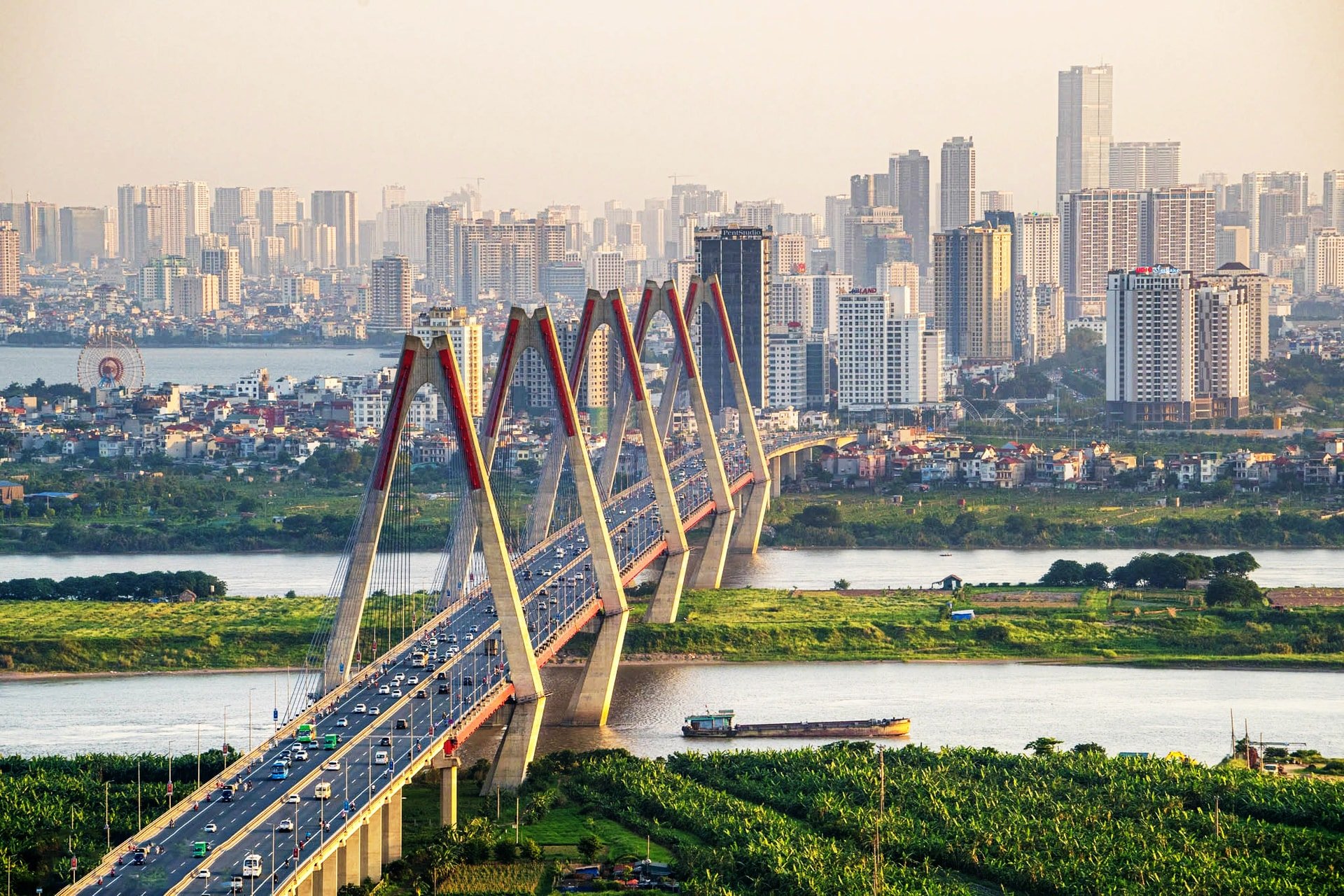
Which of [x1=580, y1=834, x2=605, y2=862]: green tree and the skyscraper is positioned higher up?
the skyscraper

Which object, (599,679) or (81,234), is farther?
(81,234)

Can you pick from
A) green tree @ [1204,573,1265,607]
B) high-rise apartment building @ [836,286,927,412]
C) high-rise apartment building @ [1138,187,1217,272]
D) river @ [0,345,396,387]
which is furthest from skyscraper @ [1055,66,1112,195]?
green tree @ [1204,573,1265,607]

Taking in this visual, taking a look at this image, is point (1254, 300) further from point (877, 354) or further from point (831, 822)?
point (831, 822)

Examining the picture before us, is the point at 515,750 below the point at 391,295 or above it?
below

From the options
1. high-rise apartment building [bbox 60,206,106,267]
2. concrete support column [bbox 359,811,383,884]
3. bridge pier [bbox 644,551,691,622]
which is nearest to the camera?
concrete support column [bbox 359,811,383,884]

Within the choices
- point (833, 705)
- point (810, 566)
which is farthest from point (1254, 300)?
point (833, 705)

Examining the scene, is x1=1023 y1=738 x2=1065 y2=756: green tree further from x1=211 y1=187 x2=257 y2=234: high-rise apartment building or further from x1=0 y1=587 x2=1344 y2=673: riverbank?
x1=211 y1=187 x2=257 y2=234: high-rise apartment building

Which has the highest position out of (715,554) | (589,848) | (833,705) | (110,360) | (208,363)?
(110,360)

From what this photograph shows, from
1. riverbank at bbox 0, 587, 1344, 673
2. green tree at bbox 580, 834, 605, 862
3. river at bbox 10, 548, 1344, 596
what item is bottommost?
green tree at bbox 580, 834, 605, 862

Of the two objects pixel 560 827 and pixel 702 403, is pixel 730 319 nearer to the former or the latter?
pixel 702 403
